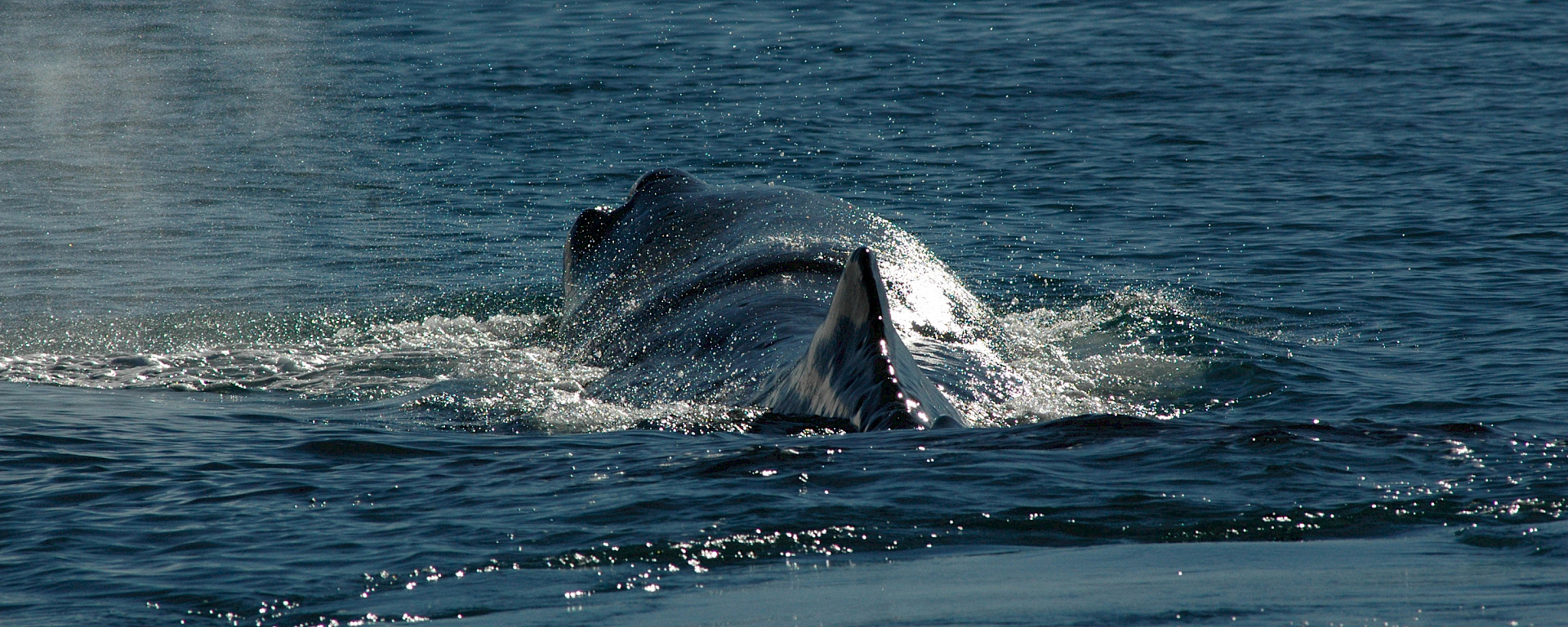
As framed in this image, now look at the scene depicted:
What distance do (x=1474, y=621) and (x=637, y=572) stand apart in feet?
7.55

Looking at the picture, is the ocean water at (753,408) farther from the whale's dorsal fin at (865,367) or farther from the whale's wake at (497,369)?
the whale's dorsal fin at (865,367)

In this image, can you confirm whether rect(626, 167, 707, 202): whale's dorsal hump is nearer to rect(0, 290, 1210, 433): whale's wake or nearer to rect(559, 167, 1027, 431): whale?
rect(559, 167, 1027, 431): whale

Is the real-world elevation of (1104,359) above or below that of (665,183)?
below

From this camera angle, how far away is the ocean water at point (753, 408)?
15.9ft

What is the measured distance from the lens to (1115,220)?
15.0 m

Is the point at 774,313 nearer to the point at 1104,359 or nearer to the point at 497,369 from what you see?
the point at 497,369

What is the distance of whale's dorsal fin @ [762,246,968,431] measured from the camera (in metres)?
5.98

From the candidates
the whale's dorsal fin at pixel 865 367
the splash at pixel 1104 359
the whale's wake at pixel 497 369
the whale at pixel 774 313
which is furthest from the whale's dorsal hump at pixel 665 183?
the whale's dorsal fin at pixel 865 367

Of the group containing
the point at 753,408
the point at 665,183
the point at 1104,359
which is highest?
the point at 665,183

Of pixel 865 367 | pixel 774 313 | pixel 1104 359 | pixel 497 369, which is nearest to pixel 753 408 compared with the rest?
pixel 865 367

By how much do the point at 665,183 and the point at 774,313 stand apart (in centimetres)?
231

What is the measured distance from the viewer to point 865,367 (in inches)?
242

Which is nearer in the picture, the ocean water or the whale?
the ocean water

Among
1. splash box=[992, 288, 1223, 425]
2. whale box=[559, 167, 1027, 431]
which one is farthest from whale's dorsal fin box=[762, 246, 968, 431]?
splash box=[992, 288, 1223, 425]
